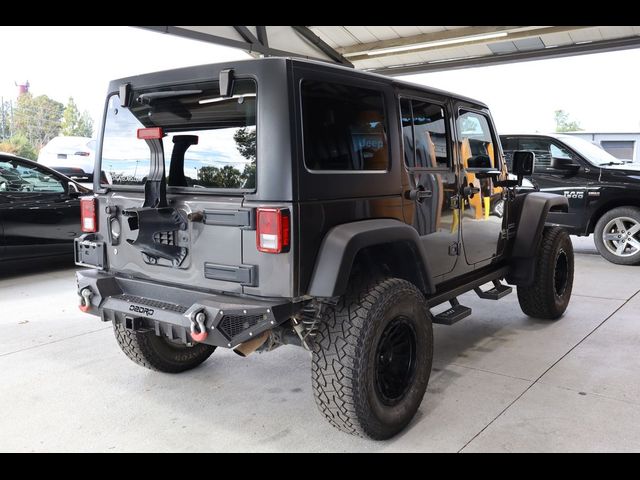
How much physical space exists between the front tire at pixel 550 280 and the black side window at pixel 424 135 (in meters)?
1.54

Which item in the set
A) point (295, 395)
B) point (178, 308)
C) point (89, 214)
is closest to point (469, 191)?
point (295, 395)

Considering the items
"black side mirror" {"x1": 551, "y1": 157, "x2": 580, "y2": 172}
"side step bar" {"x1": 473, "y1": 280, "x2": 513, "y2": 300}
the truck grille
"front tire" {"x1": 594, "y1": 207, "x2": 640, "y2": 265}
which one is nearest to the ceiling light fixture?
"black side mirror" {"x1": 551, "y1": 157, "x2": 580, "y2": 172}

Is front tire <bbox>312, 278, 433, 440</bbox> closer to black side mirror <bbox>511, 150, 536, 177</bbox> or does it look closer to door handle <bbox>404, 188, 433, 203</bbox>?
door handle <bbox>404, 188, 433, 203</bbox>

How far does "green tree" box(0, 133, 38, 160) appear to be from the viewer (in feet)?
29.9

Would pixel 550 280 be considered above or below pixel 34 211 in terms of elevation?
below

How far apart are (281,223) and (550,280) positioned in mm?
3098

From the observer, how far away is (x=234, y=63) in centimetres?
257

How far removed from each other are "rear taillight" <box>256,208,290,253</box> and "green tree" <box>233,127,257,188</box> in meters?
0.18

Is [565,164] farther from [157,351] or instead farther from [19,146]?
[19,146]

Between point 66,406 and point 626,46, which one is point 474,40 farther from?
point 66,406

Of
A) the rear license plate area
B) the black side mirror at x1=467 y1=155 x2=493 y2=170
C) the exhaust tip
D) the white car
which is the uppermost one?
the white car

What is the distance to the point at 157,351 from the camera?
11.7ft

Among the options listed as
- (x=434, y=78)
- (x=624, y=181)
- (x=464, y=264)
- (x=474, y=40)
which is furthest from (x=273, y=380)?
(x=434, y=78)

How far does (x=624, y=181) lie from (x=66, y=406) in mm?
6960
